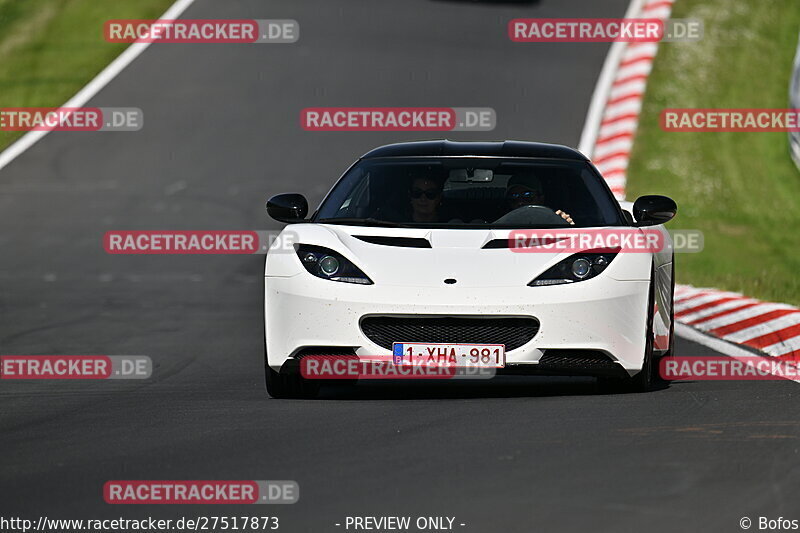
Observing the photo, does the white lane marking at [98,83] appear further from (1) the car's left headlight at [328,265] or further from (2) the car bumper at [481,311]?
(2) the car bumper at [481,311]

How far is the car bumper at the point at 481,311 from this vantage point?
27.1ft

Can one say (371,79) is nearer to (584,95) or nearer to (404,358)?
(584,95)

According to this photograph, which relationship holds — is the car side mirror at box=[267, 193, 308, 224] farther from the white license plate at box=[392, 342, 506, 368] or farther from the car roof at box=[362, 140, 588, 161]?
the white license plate at box=[392, 342, 506, 368]

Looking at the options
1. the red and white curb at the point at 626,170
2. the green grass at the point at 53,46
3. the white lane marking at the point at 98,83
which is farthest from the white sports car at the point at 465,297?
the green grass at the point at 53,46

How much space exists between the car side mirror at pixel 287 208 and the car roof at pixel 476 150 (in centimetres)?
54

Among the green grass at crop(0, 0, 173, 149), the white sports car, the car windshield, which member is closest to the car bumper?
the white sports car

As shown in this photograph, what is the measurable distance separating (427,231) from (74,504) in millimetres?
3195

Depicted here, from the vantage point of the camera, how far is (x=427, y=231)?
866cm

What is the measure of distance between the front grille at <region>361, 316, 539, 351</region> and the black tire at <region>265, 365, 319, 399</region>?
1.96 ft

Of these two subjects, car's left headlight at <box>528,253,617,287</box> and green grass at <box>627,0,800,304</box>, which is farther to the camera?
green grass at <box>627,0,800,304</box>

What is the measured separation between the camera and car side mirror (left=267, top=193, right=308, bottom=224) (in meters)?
9.42

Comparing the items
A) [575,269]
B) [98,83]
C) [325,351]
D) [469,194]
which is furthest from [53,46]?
[575,269]

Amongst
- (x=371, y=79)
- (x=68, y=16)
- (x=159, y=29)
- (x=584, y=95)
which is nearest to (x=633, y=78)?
(x=584, y=95)

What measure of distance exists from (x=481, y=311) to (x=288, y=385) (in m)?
1.19
